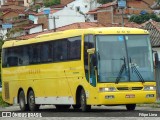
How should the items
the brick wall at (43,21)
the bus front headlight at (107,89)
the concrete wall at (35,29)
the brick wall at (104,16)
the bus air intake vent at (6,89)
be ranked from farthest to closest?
the brick wall at (104,16) → the brick wall at (43,21) → the concrete wall at (35,29) → the bus air intake vent at (6,89) → the bus front headlight at (107,89)

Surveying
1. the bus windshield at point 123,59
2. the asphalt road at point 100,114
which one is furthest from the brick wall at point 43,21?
the bus windshield at point 123,59

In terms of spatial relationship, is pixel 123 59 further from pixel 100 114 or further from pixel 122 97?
pixel 100 114

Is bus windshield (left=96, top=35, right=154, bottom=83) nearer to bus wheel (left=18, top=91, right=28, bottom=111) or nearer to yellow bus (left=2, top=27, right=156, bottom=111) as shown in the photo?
yellow bus (left=2, top=27, right=156, bottom=111)

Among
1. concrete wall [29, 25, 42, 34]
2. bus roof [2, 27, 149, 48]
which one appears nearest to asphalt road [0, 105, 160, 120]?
bus roof [2, 27, 149, 48]

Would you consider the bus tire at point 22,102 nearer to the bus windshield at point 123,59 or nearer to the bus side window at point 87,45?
the bus side window at point 87,45

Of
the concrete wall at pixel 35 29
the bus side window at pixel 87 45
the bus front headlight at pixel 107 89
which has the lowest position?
the bus front headlight at pixel 107 89

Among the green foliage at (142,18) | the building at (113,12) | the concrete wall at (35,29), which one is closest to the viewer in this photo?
the green foliage at (142,18)

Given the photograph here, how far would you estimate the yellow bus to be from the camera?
22531 mm

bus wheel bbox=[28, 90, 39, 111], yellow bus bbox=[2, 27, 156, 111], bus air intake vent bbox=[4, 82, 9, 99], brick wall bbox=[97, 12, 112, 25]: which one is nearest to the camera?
yellow bus bbox=[2, 27, 156, 111]

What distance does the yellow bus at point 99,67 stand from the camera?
22.5 meters

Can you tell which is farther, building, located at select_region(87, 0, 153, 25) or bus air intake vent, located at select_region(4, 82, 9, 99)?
building, located at select_region(87, 0, 153, 25)

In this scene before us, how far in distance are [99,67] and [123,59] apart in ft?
3.25

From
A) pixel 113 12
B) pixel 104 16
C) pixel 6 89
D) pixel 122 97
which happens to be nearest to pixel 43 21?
pixel 104 16

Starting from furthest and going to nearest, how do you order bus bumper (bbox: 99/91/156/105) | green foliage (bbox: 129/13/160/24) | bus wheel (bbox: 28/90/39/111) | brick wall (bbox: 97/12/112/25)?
1. brick wall (bbox: 97/12/112/25)
2. green foliage (bbox: 129/13/160/24)
3. bus wheel (bbox: 28/90/39/111)
4. bus bumper (bbox: 99/91/156/105)
